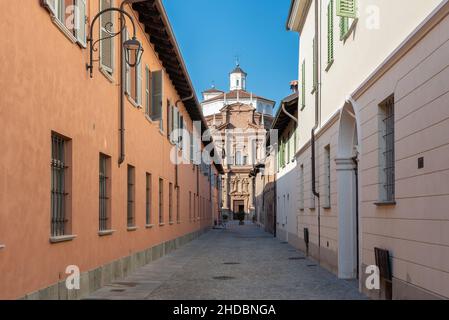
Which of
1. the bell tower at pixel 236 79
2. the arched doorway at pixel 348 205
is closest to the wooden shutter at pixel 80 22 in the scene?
the arched doorway at pixel 348 205

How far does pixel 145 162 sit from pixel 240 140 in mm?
66727

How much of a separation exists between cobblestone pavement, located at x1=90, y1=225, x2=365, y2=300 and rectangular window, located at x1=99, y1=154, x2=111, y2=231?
130cm

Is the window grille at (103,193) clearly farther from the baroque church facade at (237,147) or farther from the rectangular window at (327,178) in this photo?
the baroque church facade at (237,147)

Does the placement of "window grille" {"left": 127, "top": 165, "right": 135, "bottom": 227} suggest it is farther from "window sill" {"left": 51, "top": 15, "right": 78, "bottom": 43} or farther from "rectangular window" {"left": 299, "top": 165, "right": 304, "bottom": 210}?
"rectangular window" {"left": 299, "top": 165, "right": 304, "bottom": 210}

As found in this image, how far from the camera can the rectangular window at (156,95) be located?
18.1 m

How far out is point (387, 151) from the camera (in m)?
10.1

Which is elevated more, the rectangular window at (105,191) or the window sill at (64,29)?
the window sill at (64,29)

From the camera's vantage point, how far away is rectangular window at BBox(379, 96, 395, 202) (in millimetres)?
9898

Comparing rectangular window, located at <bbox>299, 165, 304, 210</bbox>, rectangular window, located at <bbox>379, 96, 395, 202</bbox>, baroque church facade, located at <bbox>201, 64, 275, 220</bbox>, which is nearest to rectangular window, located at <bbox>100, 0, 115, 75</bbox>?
rectangular window, located at <bbox>379, 96, 395, 202</bbox>

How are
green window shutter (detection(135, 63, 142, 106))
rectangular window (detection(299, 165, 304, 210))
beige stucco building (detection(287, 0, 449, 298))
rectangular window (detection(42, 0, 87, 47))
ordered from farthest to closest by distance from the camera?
rectangular window (detection(299, 165, 304, 210)) < green window shutter (detection(135, 63, 142, 106)) < rectangular window (detection(42, 0, 87, 47)) < beige stucco building (detection(287, 0, 449, 298))

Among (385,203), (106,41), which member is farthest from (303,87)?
(385,203)

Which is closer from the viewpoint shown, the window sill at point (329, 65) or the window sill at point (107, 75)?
the window sill at point (107, 75)

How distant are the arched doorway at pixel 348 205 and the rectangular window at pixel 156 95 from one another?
6.23 metres
